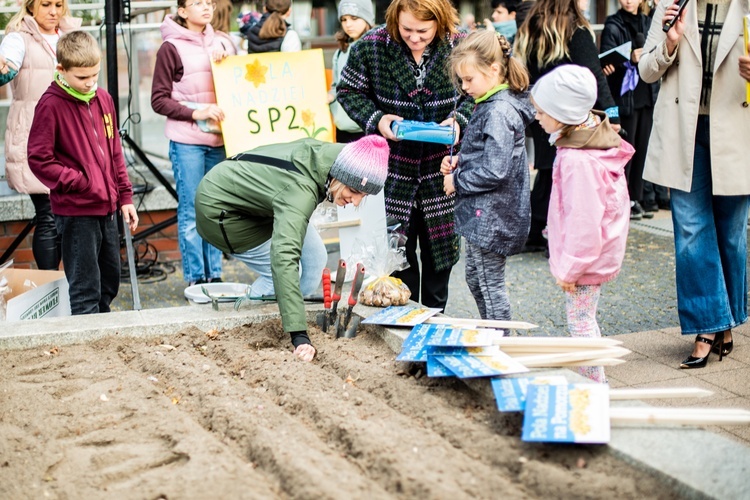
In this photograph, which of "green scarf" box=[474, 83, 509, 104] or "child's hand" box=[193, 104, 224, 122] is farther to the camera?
"child's hand" box=[193, 104, 224, 122]

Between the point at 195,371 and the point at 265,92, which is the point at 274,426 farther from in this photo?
the point at 265,92

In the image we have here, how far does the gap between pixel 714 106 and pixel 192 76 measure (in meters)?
3.58

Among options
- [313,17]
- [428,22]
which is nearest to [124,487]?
[428,22]

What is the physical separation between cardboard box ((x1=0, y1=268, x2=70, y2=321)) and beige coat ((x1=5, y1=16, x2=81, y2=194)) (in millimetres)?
823

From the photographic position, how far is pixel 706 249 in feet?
16.1

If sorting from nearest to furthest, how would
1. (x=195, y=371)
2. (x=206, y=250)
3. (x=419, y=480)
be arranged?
(x=419, y=480) → (x=195, y=371) → (x=206, y=250)

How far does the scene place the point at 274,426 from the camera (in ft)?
11.5

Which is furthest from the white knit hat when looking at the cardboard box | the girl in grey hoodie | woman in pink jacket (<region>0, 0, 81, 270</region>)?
woman in pink jacket (<region>0, 0, 81, 270</region>)

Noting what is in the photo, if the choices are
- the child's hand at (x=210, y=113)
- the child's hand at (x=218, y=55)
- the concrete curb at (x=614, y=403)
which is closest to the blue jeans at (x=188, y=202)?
the child's hand at (x=210, y=113)

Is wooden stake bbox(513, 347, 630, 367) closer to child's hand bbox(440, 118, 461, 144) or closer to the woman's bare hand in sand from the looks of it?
the woman's bare hand in sand

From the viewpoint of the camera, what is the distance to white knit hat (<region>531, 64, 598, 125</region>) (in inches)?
163

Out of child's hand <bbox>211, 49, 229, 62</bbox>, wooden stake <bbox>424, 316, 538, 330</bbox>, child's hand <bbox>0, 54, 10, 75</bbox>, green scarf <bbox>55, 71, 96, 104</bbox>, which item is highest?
child's hand <bbox>211, 49, 229, 62</bbox>

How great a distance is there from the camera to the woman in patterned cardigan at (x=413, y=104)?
5105 millimetres

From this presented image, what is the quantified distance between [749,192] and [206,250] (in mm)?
3640
